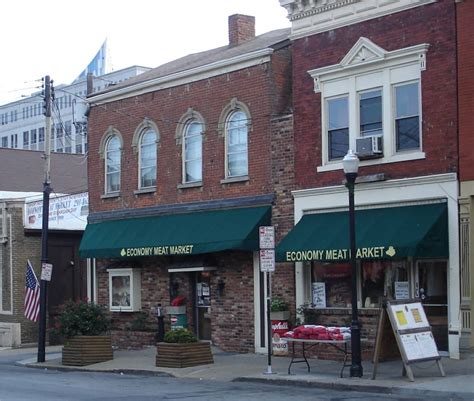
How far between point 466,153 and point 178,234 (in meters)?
8.66

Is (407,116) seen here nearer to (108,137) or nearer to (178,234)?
(178,234)

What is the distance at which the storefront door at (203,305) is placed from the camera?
2470 cm

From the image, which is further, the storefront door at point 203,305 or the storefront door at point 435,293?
the storefront door at point 203,305

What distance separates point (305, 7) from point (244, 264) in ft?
21.1

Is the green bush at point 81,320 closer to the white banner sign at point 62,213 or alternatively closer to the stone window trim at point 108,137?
the stone window trim at point 108,137

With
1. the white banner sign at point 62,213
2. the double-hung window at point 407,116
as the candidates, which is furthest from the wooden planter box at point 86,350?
the double-hung window at point 407,116

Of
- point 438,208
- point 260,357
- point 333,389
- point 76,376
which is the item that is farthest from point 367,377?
point 76,376

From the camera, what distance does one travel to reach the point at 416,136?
65.4 feet

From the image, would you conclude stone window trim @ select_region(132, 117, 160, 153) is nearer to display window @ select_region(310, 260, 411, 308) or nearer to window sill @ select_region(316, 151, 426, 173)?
window sill @ select_region(316, 151, 426, 173)

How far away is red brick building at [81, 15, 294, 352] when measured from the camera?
23.0 metres

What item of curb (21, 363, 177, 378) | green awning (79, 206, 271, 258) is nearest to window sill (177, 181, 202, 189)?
green awning (79, 206, 271, 258)

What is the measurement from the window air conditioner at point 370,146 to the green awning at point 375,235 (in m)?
1.21

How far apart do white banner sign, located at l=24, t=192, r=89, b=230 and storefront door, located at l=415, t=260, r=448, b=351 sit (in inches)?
562

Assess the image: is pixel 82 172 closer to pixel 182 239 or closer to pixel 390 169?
pixel 182 239
